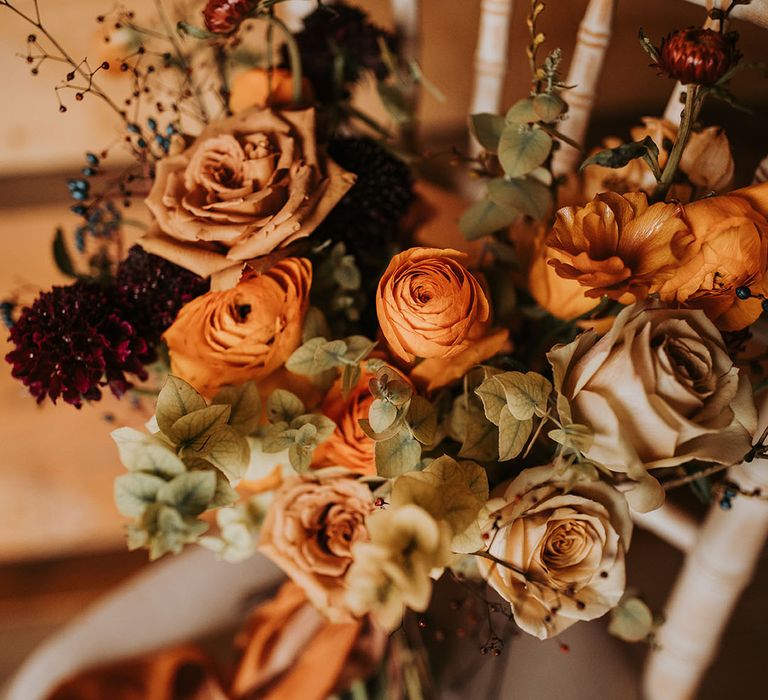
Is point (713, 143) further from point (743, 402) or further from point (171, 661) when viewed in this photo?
point (171, 661)

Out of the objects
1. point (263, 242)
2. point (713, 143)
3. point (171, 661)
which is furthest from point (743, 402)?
point (171, 661)

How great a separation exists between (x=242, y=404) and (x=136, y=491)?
0.09 meters

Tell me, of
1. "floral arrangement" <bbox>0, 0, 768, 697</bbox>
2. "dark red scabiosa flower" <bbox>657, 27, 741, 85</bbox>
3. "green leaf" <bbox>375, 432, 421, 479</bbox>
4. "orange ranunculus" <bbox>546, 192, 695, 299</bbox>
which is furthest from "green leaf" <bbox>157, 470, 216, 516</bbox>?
"dark red scabiosa flower" <bbox>657, 27, 741, 85</bbox>

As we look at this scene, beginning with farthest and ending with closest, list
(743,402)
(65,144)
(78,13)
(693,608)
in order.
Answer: (65,144) < (78,13) < (693,608) < (743,402)

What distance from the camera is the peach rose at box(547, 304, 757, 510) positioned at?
33cm

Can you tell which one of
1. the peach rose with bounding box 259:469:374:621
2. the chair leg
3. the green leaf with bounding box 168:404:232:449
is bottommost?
the chair leg

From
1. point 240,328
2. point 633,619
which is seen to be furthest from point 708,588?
point 240,328

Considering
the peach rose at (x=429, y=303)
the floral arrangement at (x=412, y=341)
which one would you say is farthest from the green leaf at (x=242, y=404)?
the peach rose at (x=429, y=303)

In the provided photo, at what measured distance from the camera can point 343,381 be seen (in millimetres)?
420

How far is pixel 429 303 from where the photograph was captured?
0.36 m

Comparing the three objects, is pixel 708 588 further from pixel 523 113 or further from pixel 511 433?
pixel 523 113

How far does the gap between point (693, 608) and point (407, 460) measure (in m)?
0.40

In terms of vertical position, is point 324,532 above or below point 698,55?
below

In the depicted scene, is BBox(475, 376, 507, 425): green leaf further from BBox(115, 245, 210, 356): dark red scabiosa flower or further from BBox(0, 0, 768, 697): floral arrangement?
BBox(115, 245, 210, 356): dark red scabiosa flower
